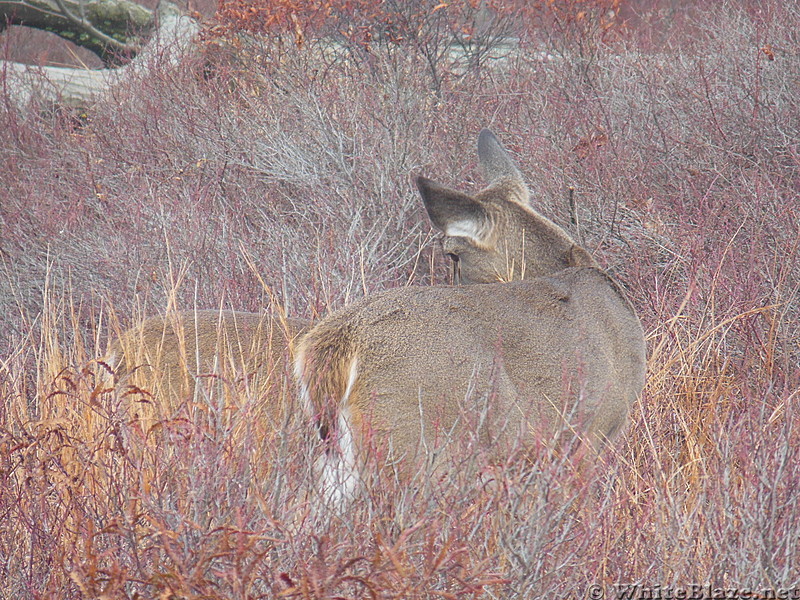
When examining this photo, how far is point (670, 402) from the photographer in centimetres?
400

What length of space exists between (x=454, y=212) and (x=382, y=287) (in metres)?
2.10

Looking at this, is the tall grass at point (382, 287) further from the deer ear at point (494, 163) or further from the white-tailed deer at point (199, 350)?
the deer ear at point (494, 163)

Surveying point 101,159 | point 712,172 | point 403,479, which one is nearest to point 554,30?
point 712,172

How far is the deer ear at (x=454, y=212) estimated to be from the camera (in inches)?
145

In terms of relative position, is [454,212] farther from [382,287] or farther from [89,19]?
[89,19]

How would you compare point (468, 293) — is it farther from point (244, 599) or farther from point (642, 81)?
point (642, 81)

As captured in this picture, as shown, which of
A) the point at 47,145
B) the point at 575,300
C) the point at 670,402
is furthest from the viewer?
the point at 47,145

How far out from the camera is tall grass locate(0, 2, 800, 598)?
238 cm

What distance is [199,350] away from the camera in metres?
3.67

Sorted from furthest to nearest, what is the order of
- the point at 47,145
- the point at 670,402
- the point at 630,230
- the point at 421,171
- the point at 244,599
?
the point at 47,145 < the point at 421,171 < the point at 630,230 < the point at 670,402 < the point at 244,599

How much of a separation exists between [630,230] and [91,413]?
3.76 m

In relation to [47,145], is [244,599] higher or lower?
lower
